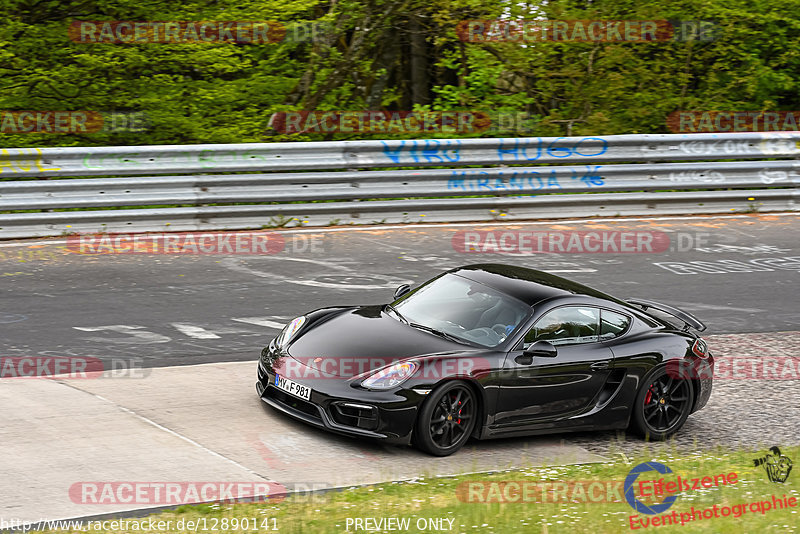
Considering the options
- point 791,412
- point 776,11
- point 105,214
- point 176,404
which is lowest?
point 791,412

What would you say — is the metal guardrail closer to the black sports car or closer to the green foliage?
the green foliage

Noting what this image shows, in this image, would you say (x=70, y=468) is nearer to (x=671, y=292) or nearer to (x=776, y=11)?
(x=671, y=292)

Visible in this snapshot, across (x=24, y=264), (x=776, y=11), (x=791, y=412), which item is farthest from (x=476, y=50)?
(x=791, y=412)

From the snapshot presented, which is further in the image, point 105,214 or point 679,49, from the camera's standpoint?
point 679,49

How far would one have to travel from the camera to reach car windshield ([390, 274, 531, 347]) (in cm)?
805

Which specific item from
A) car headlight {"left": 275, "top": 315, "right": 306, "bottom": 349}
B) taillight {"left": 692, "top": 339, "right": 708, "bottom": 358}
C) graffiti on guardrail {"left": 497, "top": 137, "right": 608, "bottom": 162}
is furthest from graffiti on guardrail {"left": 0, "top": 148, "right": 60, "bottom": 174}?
taillight {"left": 692, "top": 339, "right": 708, "bottom": 358}

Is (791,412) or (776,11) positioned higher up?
(776,11)

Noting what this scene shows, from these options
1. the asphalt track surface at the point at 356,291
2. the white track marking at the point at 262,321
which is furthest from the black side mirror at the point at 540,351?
the white track marking at the point at 262,321

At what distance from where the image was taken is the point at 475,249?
46.3ft

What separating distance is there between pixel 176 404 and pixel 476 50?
40.7 ft

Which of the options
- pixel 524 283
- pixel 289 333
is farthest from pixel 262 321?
pixel 524 283

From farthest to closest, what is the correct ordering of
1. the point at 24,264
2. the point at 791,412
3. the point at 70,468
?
the point at 24,264
the point at 791,412
the point at 70,468

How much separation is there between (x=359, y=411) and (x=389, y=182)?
820cm

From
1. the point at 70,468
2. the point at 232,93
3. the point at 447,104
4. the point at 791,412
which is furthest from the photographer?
the point at 447,104
